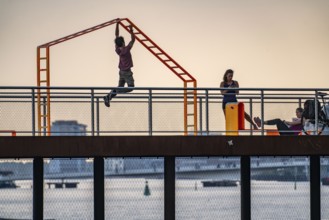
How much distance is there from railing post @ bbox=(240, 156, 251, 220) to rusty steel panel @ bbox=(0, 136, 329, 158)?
5.41ft

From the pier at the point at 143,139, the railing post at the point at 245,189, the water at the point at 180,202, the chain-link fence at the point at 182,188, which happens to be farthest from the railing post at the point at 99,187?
the chain-link fence at the point at 182,188

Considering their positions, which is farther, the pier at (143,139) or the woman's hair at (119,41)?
the woman's hair at (119,41)

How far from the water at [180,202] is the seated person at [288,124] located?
7841 cm

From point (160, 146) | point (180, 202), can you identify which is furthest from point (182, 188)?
point (160, 146)

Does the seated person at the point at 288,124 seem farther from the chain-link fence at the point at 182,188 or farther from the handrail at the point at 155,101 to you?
the chain-link fence at the point at 182,188

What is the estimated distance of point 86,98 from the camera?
108ft

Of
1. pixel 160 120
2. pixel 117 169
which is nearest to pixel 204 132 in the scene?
pixel 160 120

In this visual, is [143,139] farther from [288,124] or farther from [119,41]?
[288,124]

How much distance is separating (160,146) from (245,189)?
290 centimetres

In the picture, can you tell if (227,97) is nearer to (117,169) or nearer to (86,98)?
(86,98)

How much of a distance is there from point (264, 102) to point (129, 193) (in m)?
136

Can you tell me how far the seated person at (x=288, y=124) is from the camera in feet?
105

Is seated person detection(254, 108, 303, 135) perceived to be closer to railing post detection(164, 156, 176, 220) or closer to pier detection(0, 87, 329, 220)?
pier detection(0, 87, 329, 220)

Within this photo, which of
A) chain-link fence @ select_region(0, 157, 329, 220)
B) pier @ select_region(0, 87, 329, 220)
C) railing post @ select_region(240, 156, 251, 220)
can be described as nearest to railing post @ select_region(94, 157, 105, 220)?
pier @ select_region(0, 87, 329, 220)
